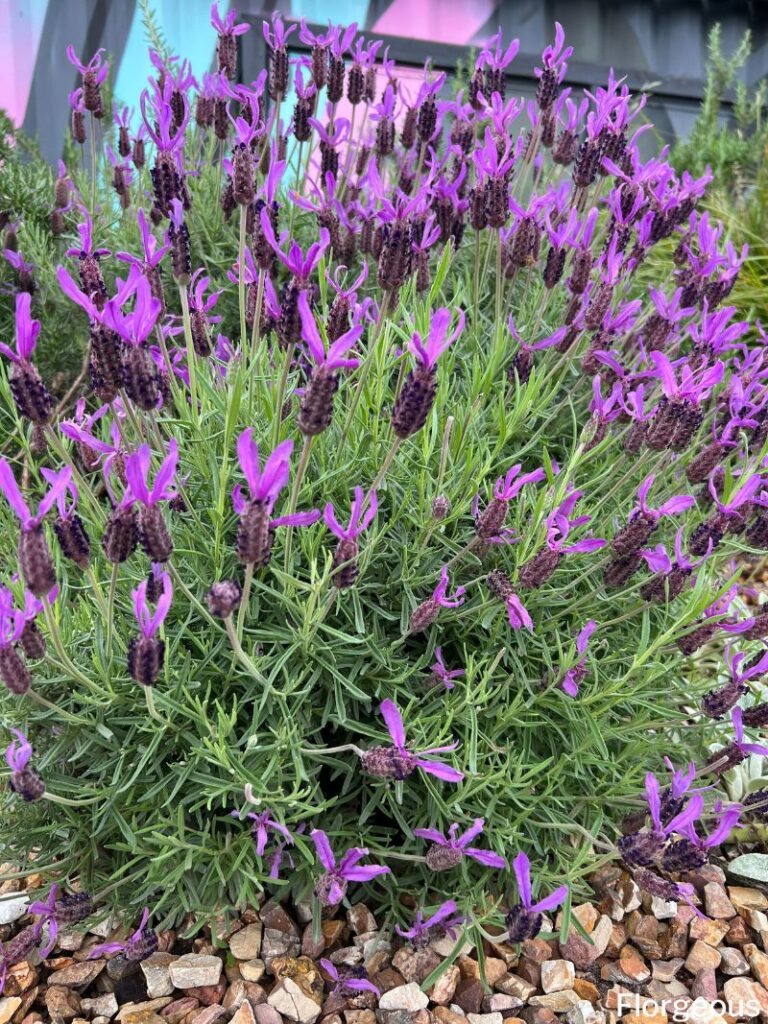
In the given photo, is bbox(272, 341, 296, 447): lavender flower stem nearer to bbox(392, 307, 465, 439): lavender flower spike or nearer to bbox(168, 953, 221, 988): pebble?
bbox(392, 307, 465, 439): lavender flower spike

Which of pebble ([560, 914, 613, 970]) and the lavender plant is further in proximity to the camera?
pebble ([560, 914, 613, 970])

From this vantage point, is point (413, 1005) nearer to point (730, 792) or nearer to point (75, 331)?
point (730, 792)

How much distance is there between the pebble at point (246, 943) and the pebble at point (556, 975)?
469 millimetres

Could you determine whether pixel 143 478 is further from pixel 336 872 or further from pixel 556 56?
pixel 556 56

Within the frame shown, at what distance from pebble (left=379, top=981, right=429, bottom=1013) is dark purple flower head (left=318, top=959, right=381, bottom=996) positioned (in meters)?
0.02

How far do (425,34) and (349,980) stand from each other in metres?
5.38

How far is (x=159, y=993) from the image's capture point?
4.16ft

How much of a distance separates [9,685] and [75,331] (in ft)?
5.52

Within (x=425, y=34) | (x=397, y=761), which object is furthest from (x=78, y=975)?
(x=425, y=34)

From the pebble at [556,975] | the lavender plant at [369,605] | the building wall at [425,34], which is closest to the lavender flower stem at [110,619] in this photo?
the lavender plant at [369,605]

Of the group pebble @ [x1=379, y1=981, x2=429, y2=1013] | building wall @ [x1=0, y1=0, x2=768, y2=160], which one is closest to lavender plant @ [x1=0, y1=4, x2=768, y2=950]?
pebble @ [x1=379, y1=981, x2=429, y2=1013]

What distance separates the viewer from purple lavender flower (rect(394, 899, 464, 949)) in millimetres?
1247

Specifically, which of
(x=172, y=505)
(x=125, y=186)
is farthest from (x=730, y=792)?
(x=125, y=186)

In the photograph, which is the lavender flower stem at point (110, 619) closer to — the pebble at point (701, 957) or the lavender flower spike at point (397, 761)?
the lavender flower spike at point (397, 761)
